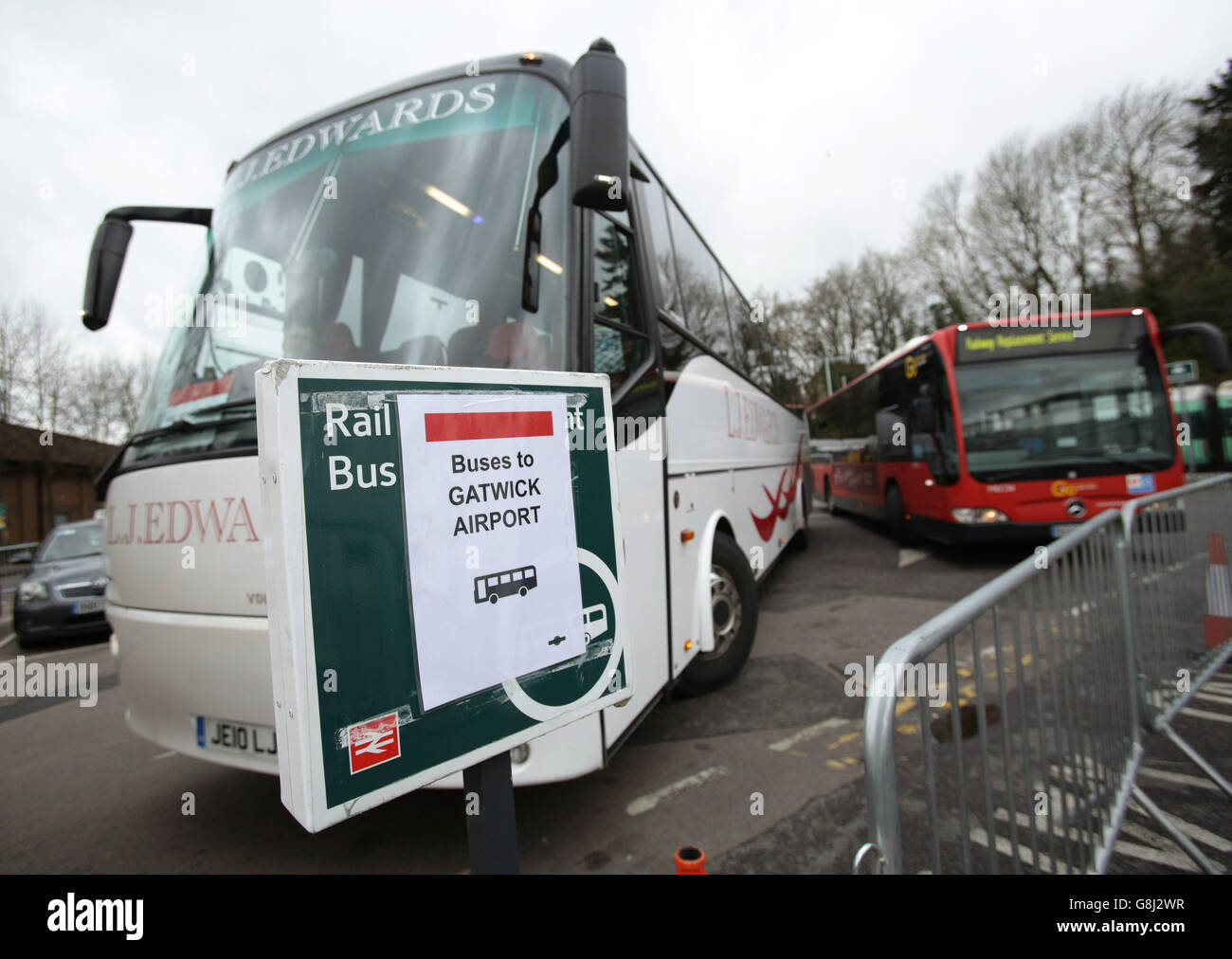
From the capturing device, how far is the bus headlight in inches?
320

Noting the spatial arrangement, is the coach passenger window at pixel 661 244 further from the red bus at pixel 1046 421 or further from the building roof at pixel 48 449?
the building roof at pixel 48 449

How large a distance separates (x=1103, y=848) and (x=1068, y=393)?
7461 mm

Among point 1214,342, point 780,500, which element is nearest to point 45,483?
point 780,500

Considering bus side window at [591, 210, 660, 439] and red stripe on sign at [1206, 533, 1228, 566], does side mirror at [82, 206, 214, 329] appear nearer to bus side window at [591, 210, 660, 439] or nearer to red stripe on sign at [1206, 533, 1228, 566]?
bus side window at [591, 210, 660, 439]

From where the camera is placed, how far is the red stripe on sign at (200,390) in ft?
9.25

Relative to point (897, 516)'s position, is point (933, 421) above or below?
above

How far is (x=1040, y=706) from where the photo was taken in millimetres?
2008

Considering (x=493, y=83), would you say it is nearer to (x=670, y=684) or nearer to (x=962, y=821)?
(x=670, y=684)

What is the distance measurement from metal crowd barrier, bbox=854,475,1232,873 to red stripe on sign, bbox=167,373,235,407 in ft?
8.88

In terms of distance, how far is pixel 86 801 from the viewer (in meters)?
3.63

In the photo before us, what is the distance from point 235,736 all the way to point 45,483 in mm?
32869

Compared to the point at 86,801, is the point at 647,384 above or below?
above

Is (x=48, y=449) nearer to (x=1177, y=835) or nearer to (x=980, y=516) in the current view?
(x=980, y=516)

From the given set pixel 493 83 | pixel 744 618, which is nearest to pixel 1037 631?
pixel 744 618
